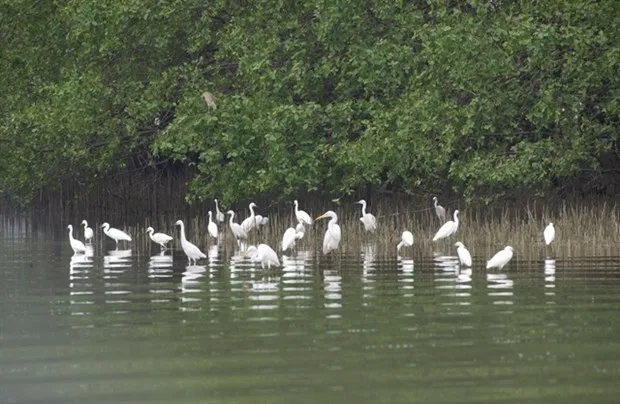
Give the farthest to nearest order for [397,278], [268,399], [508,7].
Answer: [508,7], [397,278], [268,399]

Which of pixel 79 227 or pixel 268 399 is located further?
pixel 79 227

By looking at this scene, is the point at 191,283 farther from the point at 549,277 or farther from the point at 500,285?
the point at 549,277

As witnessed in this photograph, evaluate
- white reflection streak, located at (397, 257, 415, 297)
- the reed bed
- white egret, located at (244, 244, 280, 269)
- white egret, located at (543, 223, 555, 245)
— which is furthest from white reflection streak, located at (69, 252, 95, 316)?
white egret, located at (543, 223, 555, 245)

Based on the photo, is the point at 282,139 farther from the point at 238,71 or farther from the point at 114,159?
the point at 114,159

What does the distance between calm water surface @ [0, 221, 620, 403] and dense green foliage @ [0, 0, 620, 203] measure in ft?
20.9

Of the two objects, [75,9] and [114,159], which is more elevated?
[75,9]

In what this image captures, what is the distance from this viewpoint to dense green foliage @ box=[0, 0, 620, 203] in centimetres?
2630

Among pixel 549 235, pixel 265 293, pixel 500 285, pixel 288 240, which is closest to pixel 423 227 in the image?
pixel 288 240

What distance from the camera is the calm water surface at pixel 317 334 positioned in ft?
33.3

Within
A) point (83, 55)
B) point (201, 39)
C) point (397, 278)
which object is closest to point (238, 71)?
point (201, 39)

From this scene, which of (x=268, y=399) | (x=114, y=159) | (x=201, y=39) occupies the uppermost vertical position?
(x=201, y=39)

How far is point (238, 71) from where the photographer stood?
30938mm

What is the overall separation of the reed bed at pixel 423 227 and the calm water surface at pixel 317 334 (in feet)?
10.1

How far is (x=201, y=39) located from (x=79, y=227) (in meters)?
6.02
